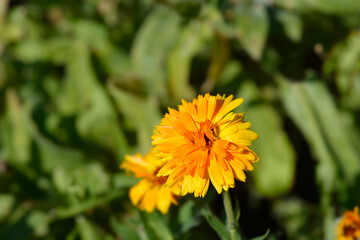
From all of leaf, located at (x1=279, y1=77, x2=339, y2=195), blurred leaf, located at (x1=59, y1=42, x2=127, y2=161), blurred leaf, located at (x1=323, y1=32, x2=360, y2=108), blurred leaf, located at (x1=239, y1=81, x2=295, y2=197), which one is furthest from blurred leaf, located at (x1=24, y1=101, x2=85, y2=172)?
blurred leaf, located at (x1=323, y1=32, x2=360, y2=108)

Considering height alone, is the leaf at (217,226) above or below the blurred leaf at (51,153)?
below

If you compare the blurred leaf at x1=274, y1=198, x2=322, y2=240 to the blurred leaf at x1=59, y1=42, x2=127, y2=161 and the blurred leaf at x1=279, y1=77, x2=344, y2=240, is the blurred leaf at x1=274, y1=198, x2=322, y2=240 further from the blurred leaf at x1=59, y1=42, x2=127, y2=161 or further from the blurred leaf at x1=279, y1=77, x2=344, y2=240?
the blurred leaf at x1=59, y1=42, x2=127, y2=161

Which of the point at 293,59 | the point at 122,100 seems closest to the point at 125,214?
the point at 122,100

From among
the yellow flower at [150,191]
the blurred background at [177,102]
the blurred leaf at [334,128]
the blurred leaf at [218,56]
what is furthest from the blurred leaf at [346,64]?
the yellow flower at [150,191]

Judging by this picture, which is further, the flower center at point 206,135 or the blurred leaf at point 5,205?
the blurred leaf at point 5,205

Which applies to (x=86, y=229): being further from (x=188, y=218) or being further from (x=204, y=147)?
(x=204, y=147)

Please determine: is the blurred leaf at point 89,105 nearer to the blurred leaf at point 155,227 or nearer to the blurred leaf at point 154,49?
the blurred leaf at point 154,49

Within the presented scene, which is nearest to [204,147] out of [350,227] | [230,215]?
[230,215]

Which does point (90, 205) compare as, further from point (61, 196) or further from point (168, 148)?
point (168, 148)
